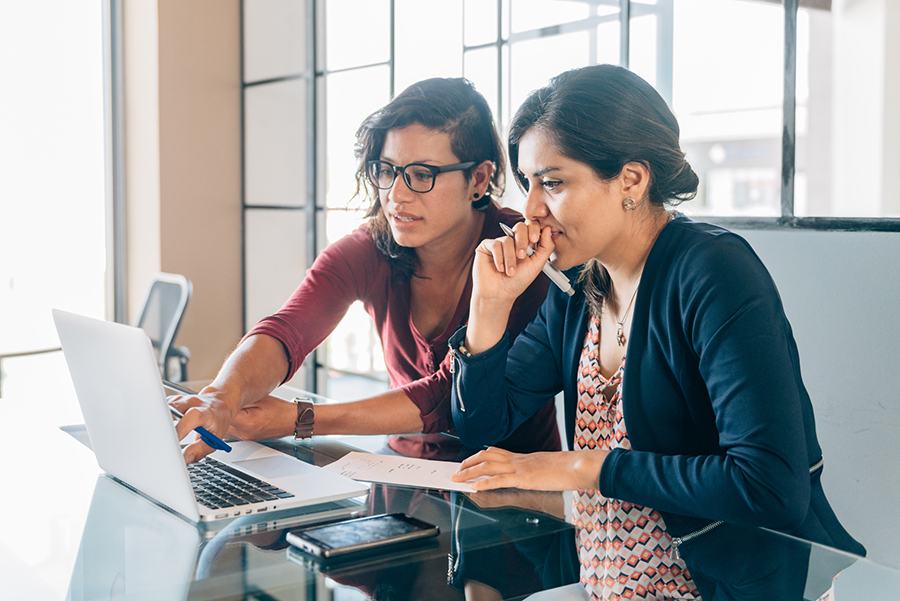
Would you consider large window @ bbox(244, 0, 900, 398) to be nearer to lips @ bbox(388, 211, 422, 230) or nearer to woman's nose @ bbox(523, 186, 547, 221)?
woman's nose @ bbox(523, 186, 547, 221)

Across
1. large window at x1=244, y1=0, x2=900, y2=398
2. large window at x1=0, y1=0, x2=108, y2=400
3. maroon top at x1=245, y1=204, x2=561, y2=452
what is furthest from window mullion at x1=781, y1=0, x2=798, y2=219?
large window at x1=0, y1=0, x2=108, y2=400

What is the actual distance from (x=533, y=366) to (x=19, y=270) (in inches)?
133

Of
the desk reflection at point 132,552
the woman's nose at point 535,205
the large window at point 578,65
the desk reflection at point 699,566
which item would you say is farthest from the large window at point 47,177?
the desk reflection at point 699,566

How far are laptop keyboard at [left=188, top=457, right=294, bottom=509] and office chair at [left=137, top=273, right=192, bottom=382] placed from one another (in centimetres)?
213

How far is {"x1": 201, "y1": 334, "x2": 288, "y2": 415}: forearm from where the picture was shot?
1.47 m

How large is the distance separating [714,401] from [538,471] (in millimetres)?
263

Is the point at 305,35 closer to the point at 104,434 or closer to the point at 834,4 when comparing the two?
the point at 834,4

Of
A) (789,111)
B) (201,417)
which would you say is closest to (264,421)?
(201,417)

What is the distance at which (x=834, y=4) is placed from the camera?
2002mm

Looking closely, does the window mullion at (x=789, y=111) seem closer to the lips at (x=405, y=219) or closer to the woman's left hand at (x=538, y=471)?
the lips at (x=405, y=219)

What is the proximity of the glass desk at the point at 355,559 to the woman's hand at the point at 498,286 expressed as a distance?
0.37 meters

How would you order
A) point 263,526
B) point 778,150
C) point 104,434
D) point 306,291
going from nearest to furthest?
point 263,526, point 104,434, point 306,291, point 778,150

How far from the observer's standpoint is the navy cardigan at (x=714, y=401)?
3.48 ft

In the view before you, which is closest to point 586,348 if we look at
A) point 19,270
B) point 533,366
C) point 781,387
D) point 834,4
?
point 533,366
